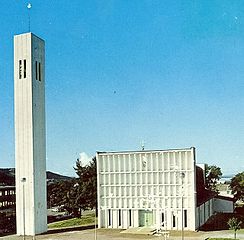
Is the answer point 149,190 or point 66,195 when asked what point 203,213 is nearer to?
point 149,190

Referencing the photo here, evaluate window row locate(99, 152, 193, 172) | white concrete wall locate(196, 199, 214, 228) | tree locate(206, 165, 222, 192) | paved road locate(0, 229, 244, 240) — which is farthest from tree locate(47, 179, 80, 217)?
tree locate(206, 165, 222, 192)

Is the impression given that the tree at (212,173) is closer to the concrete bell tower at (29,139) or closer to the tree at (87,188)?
the tree at (87,188)

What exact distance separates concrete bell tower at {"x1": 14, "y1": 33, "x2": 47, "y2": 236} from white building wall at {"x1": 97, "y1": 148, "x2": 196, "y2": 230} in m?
6.82

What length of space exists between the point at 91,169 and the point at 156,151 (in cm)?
1426

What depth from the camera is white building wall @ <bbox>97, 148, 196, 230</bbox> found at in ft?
139

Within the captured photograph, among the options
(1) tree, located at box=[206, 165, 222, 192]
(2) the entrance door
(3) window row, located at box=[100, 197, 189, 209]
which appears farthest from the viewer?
(1) tree, located at box=[206, 165, 222, 192]

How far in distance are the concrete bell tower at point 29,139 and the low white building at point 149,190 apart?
6843 millimetres

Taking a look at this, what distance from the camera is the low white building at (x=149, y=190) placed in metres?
42.3

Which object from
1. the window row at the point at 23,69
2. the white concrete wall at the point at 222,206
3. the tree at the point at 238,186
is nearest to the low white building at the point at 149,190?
the window row at the point at 23,69

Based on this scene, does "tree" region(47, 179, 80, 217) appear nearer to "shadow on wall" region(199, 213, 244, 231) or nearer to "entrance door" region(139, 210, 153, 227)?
"entrance door" region(139, 210, 153, 227)

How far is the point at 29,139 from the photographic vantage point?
4144cm

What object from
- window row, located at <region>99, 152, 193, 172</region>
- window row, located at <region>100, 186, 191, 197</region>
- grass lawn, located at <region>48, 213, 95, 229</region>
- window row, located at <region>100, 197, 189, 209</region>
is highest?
window row, located at <region>99, 152, 193, 172</region>

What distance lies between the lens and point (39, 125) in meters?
42.8

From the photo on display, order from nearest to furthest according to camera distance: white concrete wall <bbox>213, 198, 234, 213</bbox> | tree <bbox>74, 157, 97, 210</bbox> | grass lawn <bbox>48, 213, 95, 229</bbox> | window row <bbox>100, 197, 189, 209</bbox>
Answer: window row <bbox>100, 197, 189, 209</bbox> < grass lawn <bbox>48, 213, 95, 229</bbox> < tree <bbox>74, 157, 97, 210</bbox> < white concrete wall <bbox>213, 198, 234, 213</bbox>
